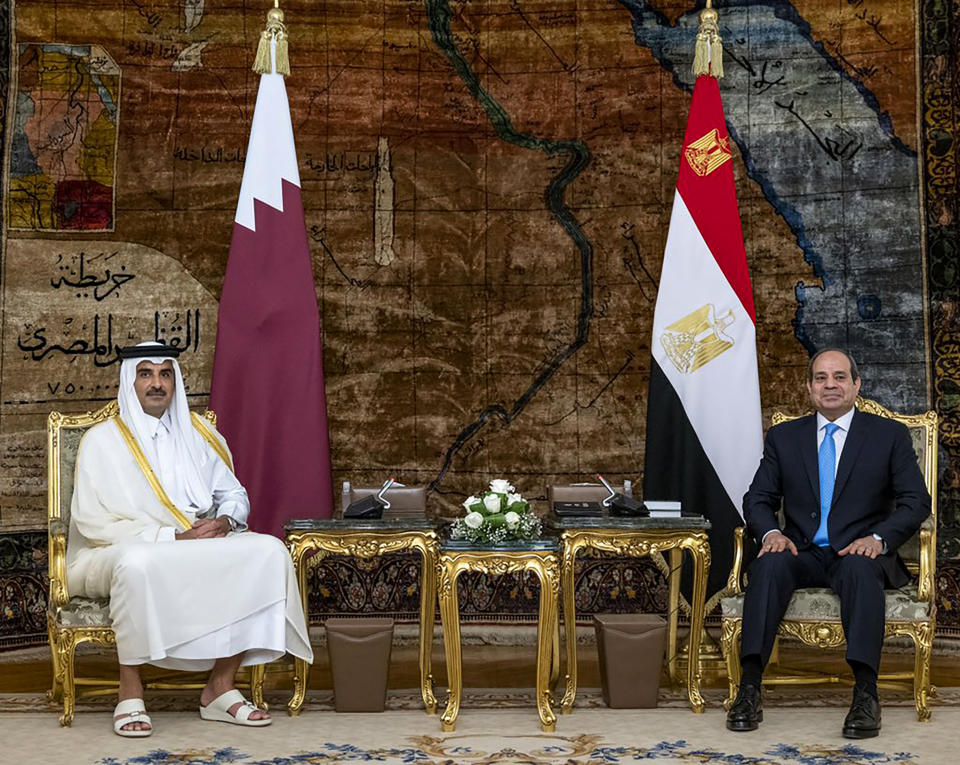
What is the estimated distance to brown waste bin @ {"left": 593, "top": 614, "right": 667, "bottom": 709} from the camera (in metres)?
4.86

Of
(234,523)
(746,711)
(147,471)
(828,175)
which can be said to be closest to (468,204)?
(828,175)

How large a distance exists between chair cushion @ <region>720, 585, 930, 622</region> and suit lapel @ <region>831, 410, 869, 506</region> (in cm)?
46

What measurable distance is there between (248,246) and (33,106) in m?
1.75

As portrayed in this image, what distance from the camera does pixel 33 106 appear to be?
675cm

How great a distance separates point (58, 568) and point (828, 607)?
3.03 meters

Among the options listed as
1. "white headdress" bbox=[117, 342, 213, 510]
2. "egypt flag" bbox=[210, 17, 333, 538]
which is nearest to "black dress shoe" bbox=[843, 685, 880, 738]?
"egypt flag" bbox=[210, 17, 333, 538]

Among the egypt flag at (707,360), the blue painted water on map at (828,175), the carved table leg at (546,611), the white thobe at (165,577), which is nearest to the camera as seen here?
the white thobe at (165,577)

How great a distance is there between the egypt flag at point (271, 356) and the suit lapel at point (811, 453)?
230 centimetres

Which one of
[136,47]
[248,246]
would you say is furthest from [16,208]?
[248,246]

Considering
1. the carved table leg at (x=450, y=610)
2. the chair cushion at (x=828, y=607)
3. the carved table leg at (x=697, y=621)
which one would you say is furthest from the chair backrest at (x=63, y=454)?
the chair cushion at (x=828, y=607)

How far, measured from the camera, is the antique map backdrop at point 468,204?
21.9 ft

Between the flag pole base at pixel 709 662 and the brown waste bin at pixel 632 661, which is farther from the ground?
the brown waste bin at pixel 632 661

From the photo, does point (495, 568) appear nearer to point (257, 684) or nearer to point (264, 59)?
point (257, 684)

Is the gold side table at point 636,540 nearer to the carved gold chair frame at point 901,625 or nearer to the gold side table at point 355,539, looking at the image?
the carved gold chair frame at point 901,625
